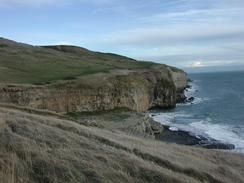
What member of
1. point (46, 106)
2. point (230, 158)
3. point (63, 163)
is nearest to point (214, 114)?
point (46, 106)

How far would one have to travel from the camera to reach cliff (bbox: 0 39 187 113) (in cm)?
4939

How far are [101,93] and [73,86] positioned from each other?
4.99 metres

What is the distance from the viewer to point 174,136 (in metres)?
49.4

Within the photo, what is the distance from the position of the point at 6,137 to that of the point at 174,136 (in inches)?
1498

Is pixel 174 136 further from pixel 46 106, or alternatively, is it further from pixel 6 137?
pixel 6 137

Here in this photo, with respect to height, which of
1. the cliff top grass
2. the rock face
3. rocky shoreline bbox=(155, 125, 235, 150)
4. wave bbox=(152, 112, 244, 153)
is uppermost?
the cliff top grass

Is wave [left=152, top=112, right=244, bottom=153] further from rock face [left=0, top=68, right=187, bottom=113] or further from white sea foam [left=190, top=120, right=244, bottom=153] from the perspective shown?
rock face [left=0, top=68, right=187, bottom=113]

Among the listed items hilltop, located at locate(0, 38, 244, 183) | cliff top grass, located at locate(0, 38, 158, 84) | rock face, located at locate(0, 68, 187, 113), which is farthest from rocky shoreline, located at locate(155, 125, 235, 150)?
cliff top grass, located at locate(0, 38, 158, 84)

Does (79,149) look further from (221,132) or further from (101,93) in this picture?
(101,93)

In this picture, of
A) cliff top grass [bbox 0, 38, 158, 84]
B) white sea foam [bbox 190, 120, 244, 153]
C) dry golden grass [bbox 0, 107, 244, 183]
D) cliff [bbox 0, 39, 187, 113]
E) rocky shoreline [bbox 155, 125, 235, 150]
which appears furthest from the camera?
cliff top grass [bbox 0, 38, 158, 84]

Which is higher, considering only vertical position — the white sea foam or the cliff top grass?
the cliff top grass

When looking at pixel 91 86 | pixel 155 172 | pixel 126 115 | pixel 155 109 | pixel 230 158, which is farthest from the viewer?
pixel 155 109

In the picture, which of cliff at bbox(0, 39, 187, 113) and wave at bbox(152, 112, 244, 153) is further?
cliff at bbox(0, 39, 187, 113)

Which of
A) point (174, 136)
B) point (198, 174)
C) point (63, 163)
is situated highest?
point (63, 163)
